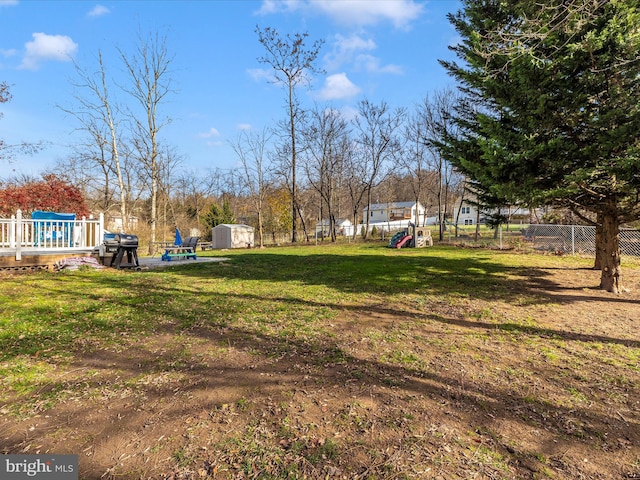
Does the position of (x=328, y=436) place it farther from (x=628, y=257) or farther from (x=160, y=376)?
(x=628, y=257)

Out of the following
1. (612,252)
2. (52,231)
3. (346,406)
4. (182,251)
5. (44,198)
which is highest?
(44,198)

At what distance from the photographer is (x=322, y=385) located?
3.01m

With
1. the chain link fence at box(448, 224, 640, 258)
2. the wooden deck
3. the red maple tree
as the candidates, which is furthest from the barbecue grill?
the chain link fence at box(448, 224, 640, 258)

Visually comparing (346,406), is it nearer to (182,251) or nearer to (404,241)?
(182,251)

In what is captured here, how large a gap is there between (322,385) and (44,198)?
17.0 meters

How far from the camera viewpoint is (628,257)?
37.1 feet

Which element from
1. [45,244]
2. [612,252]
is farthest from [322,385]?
[45,244]

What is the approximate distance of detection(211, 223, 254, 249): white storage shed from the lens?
26.0m

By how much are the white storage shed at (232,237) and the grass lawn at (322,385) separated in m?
19.9

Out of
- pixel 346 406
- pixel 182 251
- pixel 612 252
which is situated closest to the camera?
pixel 346 406

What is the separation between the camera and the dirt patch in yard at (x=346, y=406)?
2057 mm

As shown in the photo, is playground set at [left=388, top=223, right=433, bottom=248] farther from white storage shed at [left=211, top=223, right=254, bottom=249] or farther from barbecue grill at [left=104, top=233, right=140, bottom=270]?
barbecue grill at [left=104, top=233, right=140, bottom=270]

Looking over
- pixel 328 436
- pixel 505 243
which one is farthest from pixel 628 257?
pixel 328 436

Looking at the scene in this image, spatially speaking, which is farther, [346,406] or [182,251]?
[182,251]
